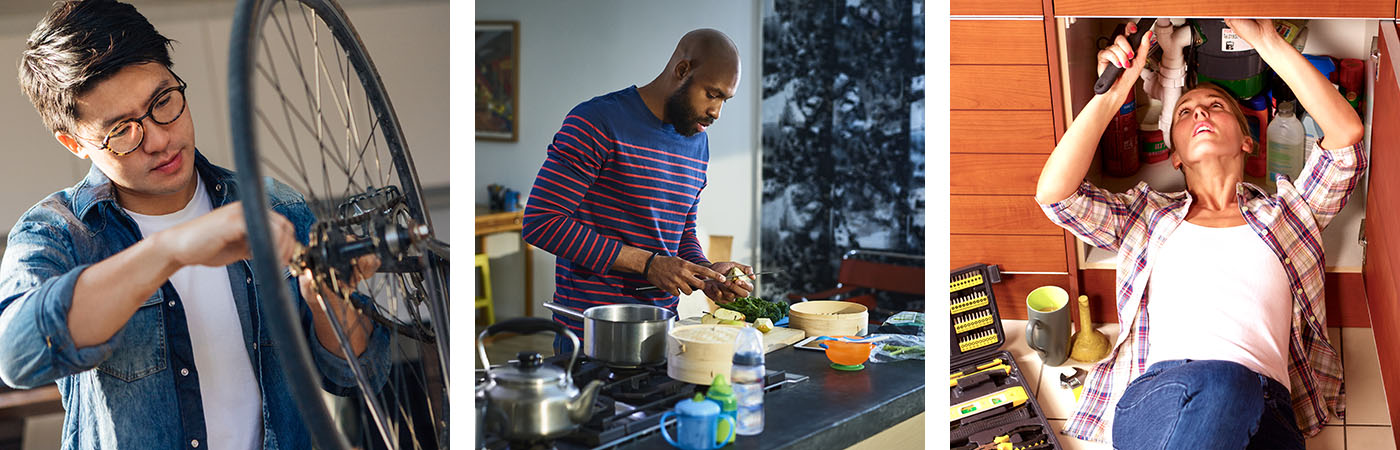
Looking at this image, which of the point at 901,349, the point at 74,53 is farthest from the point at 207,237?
the point at 901,349

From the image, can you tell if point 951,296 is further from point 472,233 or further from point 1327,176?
point 472,233

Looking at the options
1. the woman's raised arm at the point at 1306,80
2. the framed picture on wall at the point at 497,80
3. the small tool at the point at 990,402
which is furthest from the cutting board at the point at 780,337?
the woman's raised arm at the point at 1306,80

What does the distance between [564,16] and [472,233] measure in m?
0.47

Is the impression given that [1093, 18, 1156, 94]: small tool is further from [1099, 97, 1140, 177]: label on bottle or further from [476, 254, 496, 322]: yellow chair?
[476, 254, 496, 322]: yellow chair

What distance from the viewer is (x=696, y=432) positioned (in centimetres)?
159

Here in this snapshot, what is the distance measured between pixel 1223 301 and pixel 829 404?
98cm

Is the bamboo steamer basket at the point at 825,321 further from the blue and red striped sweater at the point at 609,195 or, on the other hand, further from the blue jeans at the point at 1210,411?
the blue jeans at the point at 1210,411

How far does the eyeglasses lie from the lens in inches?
49.9

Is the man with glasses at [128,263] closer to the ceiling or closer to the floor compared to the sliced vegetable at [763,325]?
closer to the ceiling

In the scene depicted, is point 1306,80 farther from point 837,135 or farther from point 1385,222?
point 837,135

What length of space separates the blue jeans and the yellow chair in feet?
4.60

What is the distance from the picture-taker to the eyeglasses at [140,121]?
1267 millimetres

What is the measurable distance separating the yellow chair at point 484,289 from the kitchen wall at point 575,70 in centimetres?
1

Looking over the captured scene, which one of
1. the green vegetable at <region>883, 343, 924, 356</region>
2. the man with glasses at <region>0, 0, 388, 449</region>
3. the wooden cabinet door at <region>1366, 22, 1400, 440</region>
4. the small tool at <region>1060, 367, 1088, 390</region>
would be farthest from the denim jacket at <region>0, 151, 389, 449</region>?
the wooden cabinet door at <region>1366, 22, 1400, 440</region>
